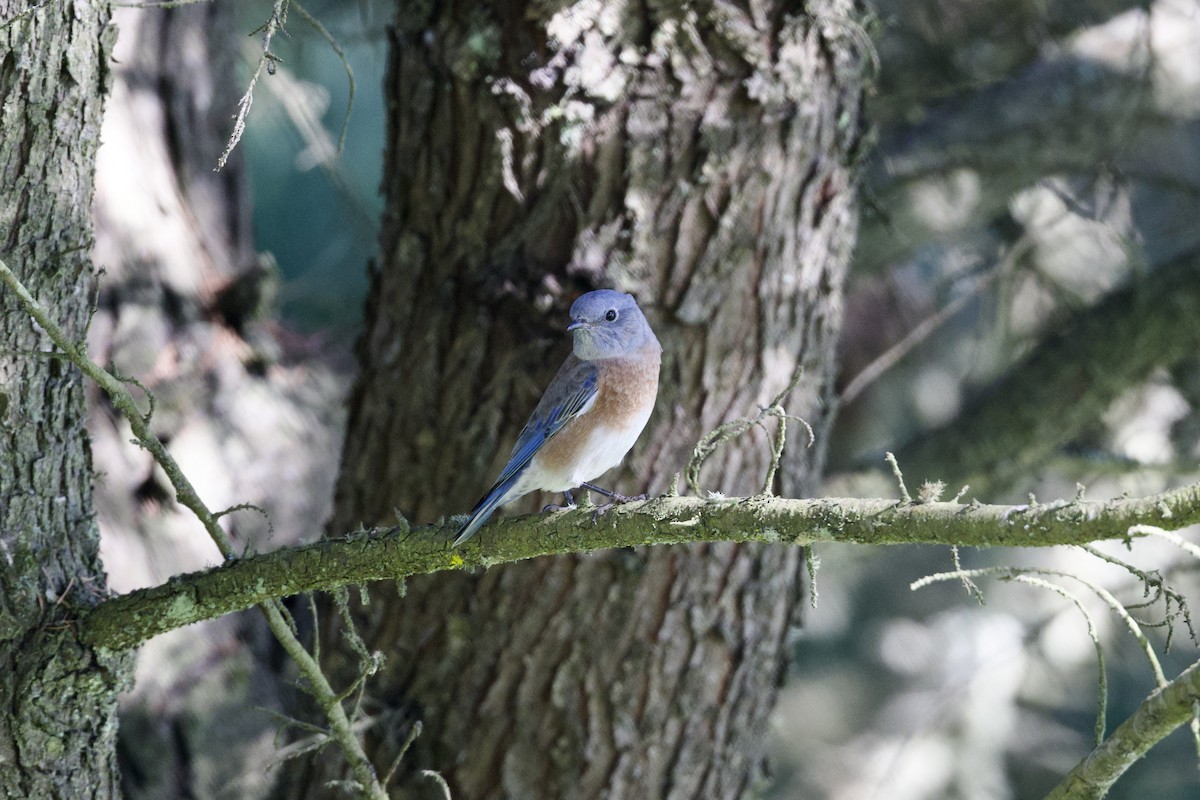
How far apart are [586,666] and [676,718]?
317mm

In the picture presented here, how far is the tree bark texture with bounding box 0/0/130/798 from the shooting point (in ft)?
7.96

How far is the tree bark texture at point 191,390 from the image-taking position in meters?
4.20

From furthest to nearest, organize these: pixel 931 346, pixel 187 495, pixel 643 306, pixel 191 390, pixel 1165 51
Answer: pixel 931 346 < pixel 1165 51 < pixel 191 390 < pixel 643 306 < pixel 187 495

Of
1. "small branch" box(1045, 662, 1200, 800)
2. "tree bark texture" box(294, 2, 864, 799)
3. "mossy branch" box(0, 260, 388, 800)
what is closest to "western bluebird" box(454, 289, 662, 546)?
"tree bark texture" box(294, 2, 864, 799)

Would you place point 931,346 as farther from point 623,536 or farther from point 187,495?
point 187,495

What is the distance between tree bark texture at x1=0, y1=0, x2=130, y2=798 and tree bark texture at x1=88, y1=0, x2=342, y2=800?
5.18 feet

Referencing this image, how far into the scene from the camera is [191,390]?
4.54m

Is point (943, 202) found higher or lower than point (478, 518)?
higher

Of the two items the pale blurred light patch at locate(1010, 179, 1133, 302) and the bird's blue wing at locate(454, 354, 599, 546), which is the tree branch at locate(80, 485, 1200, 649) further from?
the pale blurred light patch at locate(1010, 179, 1133, 302)

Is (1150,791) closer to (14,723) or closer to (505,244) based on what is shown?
(505,244)

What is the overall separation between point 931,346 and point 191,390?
5.51 m

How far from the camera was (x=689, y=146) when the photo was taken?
11.5 ft

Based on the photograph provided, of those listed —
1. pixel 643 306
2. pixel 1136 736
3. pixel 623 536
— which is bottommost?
pixel 1136 736

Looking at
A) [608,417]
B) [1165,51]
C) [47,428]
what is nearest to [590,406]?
[608,417]
